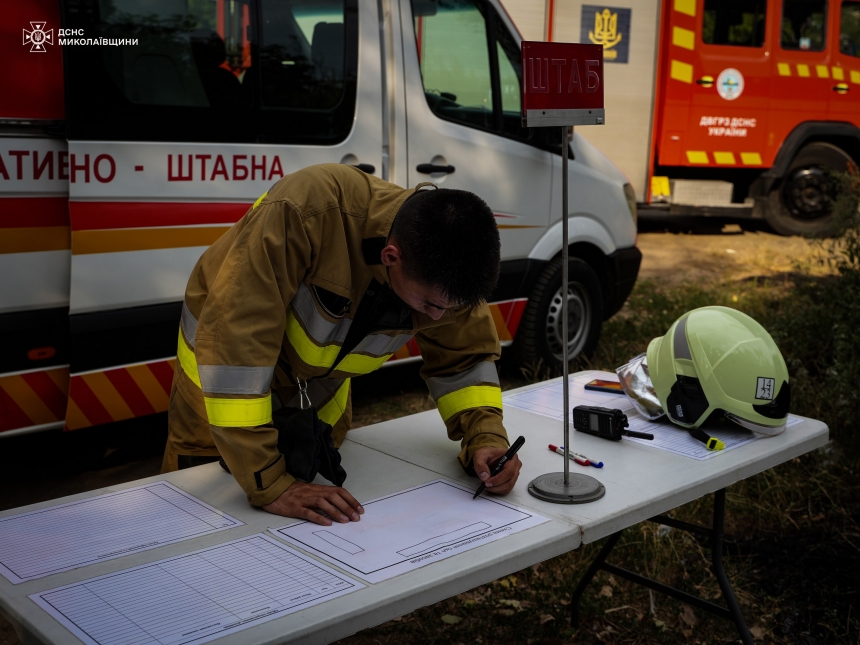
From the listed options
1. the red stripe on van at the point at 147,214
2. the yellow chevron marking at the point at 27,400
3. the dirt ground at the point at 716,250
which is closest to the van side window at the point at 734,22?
the dirt ground at the point at 716,250

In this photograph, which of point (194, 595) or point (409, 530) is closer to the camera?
point (194, 595)

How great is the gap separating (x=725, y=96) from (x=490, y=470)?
8.78 metres

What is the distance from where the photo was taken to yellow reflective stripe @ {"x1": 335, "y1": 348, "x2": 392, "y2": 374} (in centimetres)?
231

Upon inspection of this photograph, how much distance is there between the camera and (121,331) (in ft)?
12.2

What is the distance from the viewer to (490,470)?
2.21 metres

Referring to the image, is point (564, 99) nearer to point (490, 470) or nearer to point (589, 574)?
point (490, 470)

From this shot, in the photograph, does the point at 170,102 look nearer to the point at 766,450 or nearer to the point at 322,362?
the point at 322,362

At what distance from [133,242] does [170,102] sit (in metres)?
0.59

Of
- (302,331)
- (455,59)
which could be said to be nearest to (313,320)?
(302,331)

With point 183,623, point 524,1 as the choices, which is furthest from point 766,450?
point 524,1

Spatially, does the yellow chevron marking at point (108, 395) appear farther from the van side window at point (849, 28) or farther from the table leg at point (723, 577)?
the van side window at point (849, 28)

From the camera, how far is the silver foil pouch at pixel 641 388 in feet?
9.23

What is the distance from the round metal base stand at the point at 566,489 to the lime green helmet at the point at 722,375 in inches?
21.6

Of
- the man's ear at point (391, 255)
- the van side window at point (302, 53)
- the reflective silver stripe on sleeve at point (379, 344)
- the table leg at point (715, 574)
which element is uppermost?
the van side window at point (302, 53)
